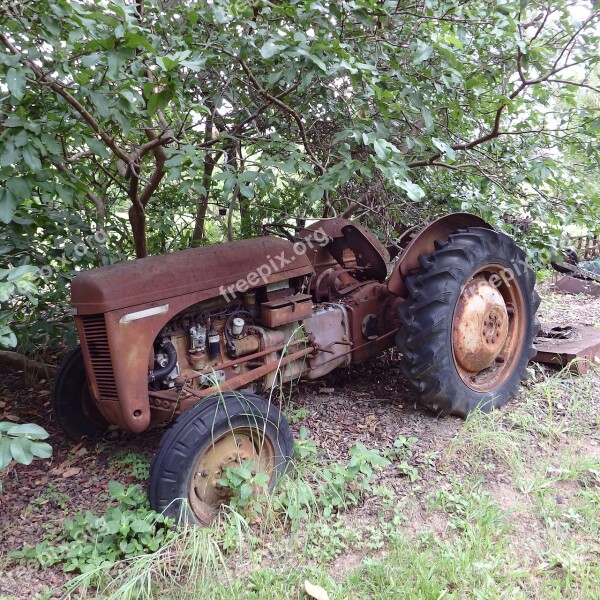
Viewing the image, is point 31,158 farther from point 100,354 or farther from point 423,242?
point 423,242

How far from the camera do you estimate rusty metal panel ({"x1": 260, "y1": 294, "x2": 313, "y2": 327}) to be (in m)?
2.67

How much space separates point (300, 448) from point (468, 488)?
2.57 feet

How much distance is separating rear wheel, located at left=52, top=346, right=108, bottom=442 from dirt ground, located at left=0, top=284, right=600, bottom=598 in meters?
0.08

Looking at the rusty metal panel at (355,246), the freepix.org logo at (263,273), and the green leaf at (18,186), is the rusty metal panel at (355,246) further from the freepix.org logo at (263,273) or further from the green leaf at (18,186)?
the green leaf at (18,186)

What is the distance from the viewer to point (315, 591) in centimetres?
176

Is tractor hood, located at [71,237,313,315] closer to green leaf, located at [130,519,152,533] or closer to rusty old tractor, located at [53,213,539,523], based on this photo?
rusty old tractor, located at [53,213,539,523]

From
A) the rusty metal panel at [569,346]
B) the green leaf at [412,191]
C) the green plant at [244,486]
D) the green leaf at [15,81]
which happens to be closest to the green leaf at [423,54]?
the green leaf at [412,191]

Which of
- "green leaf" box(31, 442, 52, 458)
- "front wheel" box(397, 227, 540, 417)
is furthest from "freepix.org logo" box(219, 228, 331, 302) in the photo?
"green leaf" box(31, 442, 52, 458)

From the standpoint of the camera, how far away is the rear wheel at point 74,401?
2.65 m

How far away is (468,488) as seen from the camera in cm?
238

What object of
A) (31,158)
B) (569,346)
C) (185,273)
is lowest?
(569,346)

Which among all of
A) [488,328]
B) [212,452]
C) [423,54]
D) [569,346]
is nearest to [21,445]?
[212,452]

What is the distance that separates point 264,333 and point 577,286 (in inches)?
191

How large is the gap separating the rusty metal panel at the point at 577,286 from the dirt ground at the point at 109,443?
3.46 metres
